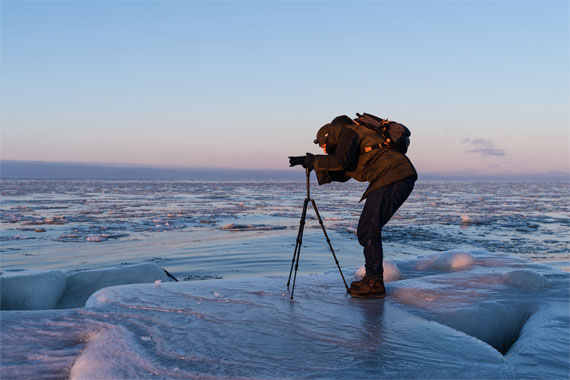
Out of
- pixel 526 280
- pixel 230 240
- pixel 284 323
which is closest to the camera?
pixel 284 323

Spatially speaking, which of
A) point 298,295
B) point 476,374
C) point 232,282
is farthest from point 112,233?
point 476,374

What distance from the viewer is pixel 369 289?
13.4ft

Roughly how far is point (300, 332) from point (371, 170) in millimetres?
1861

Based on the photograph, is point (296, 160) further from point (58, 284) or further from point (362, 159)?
point (58, 284)

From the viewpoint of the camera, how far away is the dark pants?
13.3 ft

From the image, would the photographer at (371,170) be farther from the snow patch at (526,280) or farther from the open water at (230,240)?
the open water at (230,240)

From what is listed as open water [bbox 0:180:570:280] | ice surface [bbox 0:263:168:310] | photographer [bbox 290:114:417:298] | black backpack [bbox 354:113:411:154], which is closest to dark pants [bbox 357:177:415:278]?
photographer [bbox 290:114:417:298]

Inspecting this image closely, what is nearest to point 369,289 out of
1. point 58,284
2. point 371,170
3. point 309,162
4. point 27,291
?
point 371,170

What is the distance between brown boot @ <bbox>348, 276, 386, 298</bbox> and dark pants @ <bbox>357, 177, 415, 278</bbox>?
6 centimetres

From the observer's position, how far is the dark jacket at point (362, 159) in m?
3.98

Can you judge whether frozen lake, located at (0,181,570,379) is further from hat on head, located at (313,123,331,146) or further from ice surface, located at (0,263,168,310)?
hat on head, located at (313,123,331,146)

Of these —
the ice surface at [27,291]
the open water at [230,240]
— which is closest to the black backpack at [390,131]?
the open water at [230,240]

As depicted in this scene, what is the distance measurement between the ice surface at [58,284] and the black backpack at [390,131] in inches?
132

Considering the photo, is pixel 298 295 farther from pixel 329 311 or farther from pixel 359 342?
pixel 359 342
